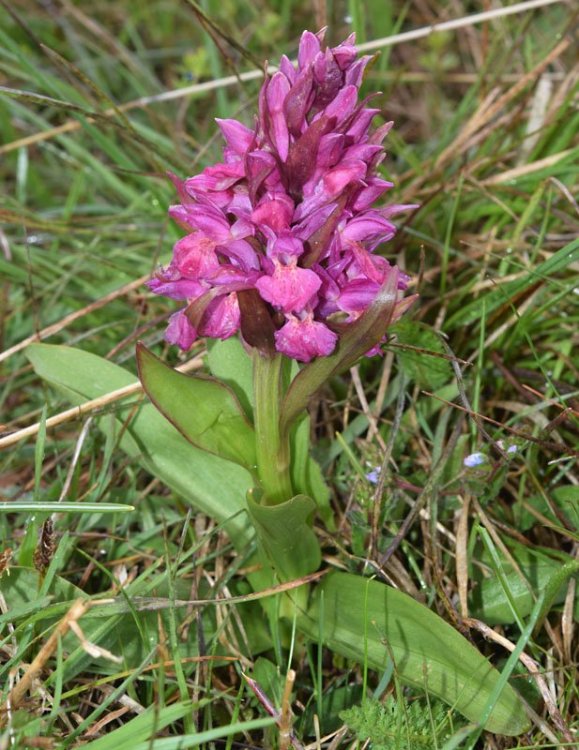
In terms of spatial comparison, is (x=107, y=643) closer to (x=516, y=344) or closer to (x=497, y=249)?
(x=516, y=344)

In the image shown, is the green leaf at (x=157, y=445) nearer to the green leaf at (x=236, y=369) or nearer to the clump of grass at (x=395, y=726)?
the green leaf at (x=236, y=369)

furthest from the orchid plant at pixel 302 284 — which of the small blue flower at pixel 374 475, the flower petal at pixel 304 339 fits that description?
the small blue flower at pixel 374 475

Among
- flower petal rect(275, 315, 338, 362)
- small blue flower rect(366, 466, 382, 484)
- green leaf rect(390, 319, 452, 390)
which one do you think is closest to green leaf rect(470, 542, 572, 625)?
small blue flower rect(366, 466, 382, 484)

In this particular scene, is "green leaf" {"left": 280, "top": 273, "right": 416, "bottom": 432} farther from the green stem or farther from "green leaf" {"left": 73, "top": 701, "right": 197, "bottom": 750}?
"green leaf" {"left": 73, "top": 701, "right": 197, "bottom": 750}

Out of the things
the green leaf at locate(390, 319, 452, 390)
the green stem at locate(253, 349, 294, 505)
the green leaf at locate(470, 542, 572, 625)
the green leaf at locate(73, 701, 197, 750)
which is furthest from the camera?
the green leaf at locate(390, 319, 452, 390)

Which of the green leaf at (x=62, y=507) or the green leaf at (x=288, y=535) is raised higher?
the green leaf at (x=62, y=507)

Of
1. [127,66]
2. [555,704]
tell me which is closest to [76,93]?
[127,66]

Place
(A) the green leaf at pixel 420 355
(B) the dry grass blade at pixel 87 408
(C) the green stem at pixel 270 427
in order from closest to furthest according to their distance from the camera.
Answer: (C) the green stem at pixel 270 427 → (B) the dry grass blade at pixel 87 408 → (A) the green leaf at pixel 420 355
